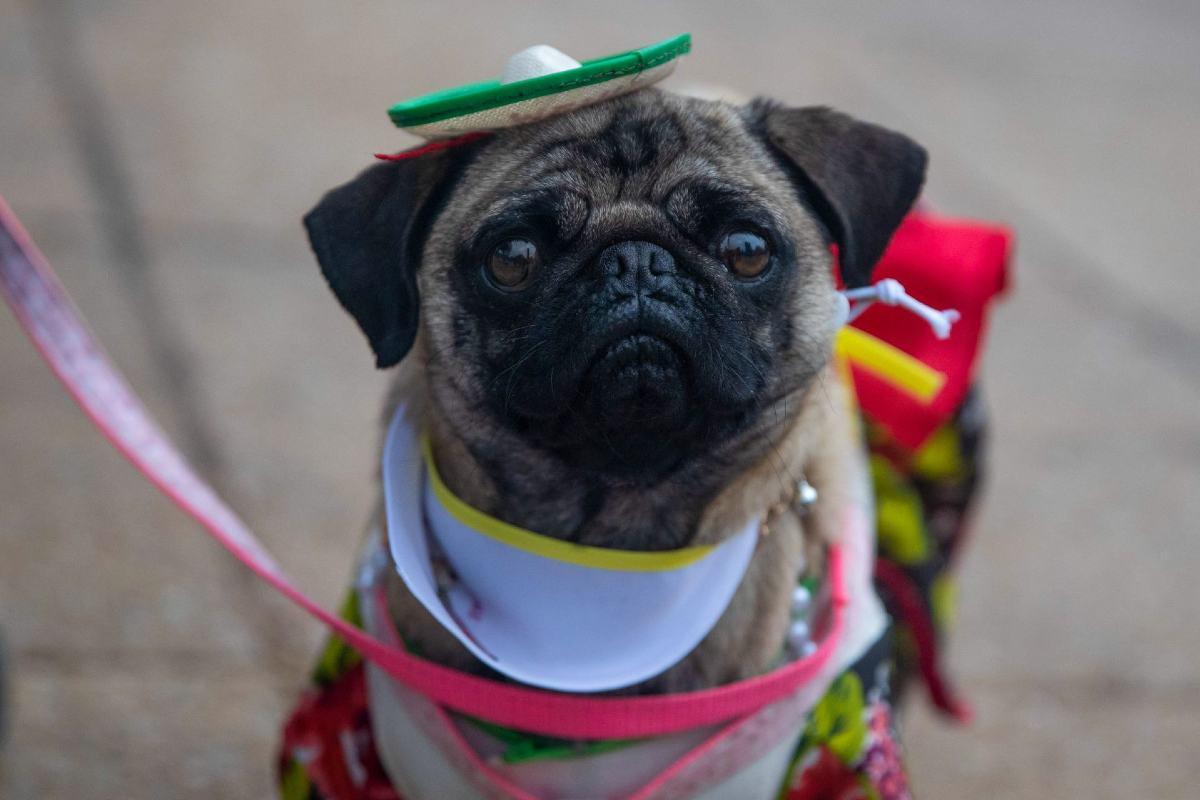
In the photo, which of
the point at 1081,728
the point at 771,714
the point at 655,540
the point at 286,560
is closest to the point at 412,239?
the point at 655,540

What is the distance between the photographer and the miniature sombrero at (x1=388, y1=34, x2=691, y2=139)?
79.7 inches

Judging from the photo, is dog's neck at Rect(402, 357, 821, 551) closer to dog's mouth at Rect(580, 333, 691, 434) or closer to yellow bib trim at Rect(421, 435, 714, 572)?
yellow bib trim at Rect(421, 435, 714, 572)

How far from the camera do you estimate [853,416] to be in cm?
298

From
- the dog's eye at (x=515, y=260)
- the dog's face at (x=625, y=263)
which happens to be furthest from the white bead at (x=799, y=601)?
the dog's eye at (x=515, y=260)

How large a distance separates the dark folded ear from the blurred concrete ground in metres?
1.85

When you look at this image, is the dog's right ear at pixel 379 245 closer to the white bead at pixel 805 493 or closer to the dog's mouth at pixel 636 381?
the dog's mouth at pixel 636 381

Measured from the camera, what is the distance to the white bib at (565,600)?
226 cm

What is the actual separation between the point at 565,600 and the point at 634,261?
639 millimetres

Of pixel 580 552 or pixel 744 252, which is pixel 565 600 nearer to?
pixel 580 552

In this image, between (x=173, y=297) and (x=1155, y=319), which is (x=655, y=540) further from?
(x=1155, y=319)

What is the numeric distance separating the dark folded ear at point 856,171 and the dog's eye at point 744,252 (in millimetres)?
232

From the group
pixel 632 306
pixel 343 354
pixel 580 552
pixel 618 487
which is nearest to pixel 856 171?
pixel 632 306

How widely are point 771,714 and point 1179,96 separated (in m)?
7.68

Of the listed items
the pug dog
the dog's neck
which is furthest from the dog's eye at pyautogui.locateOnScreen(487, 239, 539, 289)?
the dog's neck
